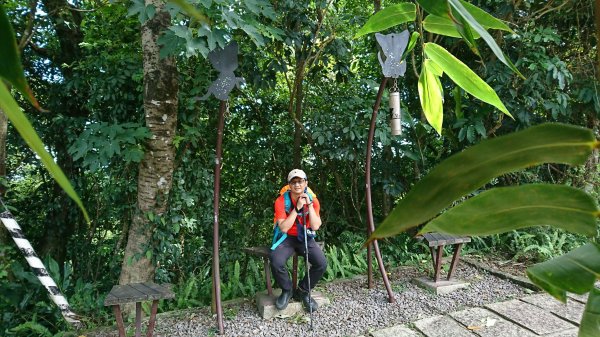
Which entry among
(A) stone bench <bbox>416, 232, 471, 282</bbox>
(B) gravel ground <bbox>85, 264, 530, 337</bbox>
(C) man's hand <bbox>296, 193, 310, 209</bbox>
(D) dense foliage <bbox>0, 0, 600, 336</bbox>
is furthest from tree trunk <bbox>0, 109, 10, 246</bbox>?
(A) stone bench <bbox>416, 232, 471, 282</bbox>

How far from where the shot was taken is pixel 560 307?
119 inches

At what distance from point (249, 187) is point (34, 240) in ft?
7.03

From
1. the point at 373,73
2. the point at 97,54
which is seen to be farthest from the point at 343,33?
the point at 97,54

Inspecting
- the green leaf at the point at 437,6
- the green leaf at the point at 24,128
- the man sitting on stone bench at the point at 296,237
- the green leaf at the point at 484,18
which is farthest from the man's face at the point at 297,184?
the green leaf at the point at 24,128

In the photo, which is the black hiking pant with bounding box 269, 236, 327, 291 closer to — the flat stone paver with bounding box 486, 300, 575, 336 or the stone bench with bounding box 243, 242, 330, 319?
the stone bench with bounding box 243, 242, 330, 319

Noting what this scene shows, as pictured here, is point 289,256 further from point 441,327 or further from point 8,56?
point 8,56

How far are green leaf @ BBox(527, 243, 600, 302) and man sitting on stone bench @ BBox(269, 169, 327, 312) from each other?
2802 mm

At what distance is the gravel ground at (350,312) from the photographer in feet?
9.58

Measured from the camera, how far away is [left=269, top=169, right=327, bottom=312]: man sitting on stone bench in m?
3.11

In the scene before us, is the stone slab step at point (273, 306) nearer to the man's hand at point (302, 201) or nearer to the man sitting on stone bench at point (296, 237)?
the man sitting on stone bench at point (296, 237)

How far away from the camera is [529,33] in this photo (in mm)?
3828

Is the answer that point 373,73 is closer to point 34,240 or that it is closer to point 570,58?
point 570,58

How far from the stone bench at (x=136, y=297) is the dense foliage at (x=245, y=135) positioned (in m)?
0.66

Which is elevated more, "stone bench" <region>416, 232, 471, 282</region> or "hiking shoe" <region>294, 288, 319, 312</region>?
"stone bench" <region>416, 232, 471, 282</region>
